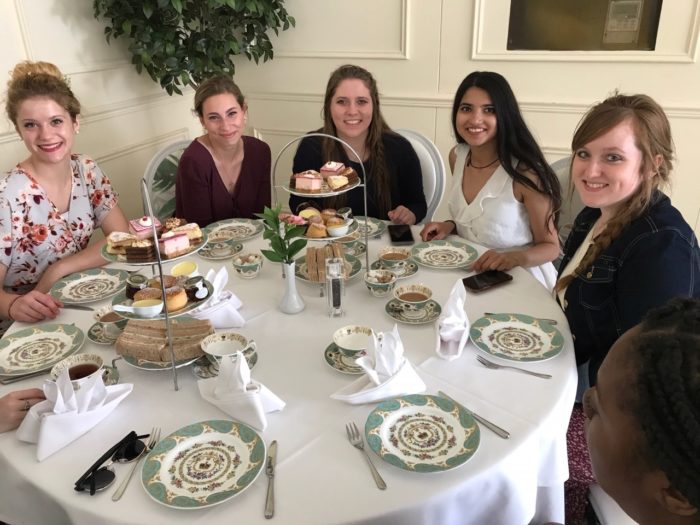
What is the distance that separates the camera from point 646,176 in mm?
1502

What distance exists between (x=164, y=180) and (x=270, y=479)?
2.04m

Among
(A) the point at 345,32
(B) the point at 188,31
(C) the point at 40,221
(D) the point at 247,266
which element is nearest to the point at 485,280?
(D) the point at 247,266

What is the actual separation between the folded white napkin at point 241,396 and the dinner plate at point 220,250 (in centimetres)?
80

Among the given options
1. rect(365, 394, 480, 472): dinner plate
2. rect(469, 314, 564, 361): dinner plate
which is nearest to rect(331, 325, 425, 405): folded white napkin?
rect(365, 394, 480, 472): dinner plate

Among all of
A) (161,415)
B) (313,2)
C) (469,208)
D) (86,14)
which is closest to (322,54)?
(313,2)

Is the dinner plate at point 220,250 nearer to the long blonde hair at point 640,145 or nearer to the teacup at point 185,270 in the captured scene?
the teacup at point 185,270

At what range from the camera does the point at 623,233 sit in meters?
1.47

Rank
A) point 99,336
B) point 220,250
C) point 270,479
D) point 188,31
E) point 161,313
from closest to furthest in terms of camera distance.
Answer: point 270,479
point 161,313
point 99,336
point 220,250
point 188,31

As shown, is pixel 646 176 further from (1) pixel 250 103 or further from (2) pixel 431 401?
(1) pixel 250 103

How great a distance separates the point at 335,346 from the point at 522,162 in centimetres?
A: 113

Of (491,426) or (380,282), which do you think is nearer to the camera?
(491,426)

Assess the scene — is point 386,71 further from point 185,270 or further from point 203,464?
point 203,464

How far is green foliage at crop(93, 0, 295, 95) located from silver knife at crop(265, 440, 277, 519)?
8.75 ft

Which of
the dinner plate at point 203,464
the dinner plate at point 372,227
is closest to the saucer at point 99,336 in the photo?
the dinner plate at point 203,464
